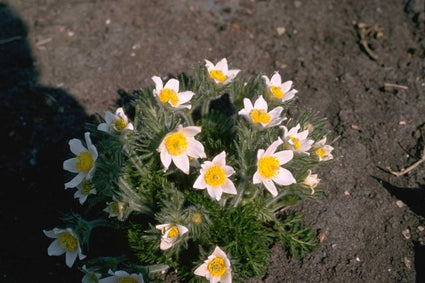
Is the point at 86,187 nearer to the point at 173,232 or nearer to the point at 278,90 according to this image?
the point at 173,232

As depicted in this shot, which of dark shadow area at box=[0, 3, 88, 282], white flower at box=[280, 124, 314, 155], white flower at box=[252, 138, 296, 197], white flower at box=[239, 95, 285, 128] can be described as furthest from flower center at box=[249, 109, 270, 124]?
dark shadow area at box=[0, 3, 88, 282]

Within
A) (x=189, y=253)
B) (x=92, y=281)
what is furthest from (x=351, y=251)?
(x=92, y=281)

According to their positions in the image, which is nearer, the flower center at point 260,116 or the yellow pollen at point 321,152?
the flower center at point 260,116

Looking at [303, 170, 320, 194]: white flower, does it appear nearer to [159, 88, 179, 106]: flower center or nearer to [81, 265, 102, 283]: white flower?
[159, 88, 179, 106]: flower center

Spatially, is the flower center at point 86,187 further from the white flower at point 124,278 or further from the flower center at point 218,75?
the flower center at point 218,75

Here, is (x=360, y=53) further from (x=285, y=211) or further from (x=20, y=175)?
(x=20, y=175)

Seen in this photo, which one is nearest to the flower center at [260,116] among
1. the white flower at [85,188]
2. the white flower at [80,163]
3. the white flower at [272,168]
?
the white flower at [272,168]
